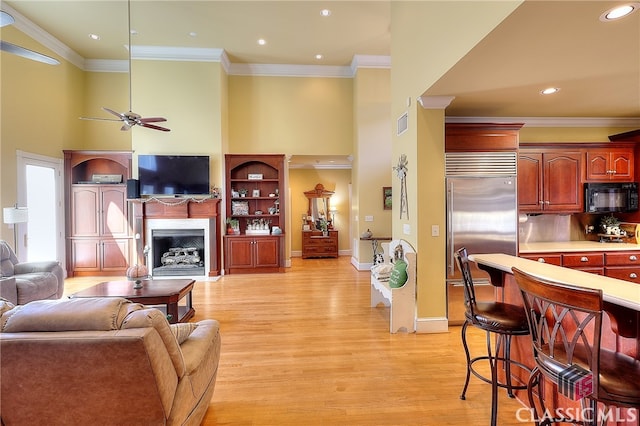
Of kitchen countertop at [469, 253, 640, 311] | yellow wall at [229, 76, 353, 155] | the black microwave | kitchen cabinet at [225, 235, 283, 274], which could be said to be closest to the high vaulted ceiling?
yellow wall at [229, 76, 353, 155]

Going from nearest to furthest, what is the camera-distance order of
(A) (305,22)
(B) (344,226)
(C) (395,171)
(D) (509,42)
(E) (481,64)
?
(D) (509,42)
(E) (481,64)
(C) (395,171)
(A) (305,22)
(B) (344,226)

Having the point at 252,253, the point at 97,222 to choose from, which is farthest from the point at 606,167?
the point at 97,222

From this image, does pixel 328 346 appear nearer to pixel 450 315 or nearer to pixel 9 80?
pixel 450 315

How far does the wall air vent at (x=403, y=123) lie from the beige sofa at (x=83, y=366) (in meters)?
3.38

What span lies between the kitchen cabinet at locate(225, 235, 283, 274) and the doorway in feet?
11.1

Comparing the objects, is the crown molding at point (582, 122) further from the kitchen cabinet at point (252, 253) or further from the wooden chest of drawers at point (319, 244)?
the wooden chest of drawers at point (319, 244)

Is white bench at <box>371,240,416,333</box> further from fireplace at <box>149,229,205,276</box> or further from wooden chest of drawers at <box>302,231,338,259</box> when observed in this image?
wooden chest of drawers at <box>302,231,338,259</box>

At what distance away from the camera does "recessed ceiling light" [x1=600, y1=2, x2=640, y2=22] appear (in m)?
1.73

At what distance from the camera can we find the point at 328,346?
3332 mm

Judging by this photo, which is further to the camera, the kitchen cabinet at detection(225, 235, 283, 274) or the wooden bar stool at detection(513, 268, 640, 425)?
the kitchen cabinet at detection(225, 235, 283, 274)

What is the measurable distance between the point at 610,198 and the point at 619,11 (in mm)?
3502

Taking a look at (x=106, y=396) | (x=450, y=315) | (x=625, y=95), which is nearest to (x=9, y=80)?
(x=106, y=396)

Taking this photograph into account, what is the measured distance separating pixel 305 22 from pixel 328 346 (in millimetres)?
5417

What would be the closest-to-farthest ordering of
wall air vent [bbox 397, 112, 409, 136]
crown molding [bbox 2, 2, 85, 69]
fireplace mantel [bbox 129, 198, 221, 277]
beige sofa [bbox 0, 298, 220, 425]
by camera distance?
beige sofa [bbox 0, 298, 220, 425] → wall air vent [bbox 397, 112, 409, 136] → crown molding [bbox 2, 2, 85, 69] → fireplace mantel [bbox 129, 198, 221, 277]
